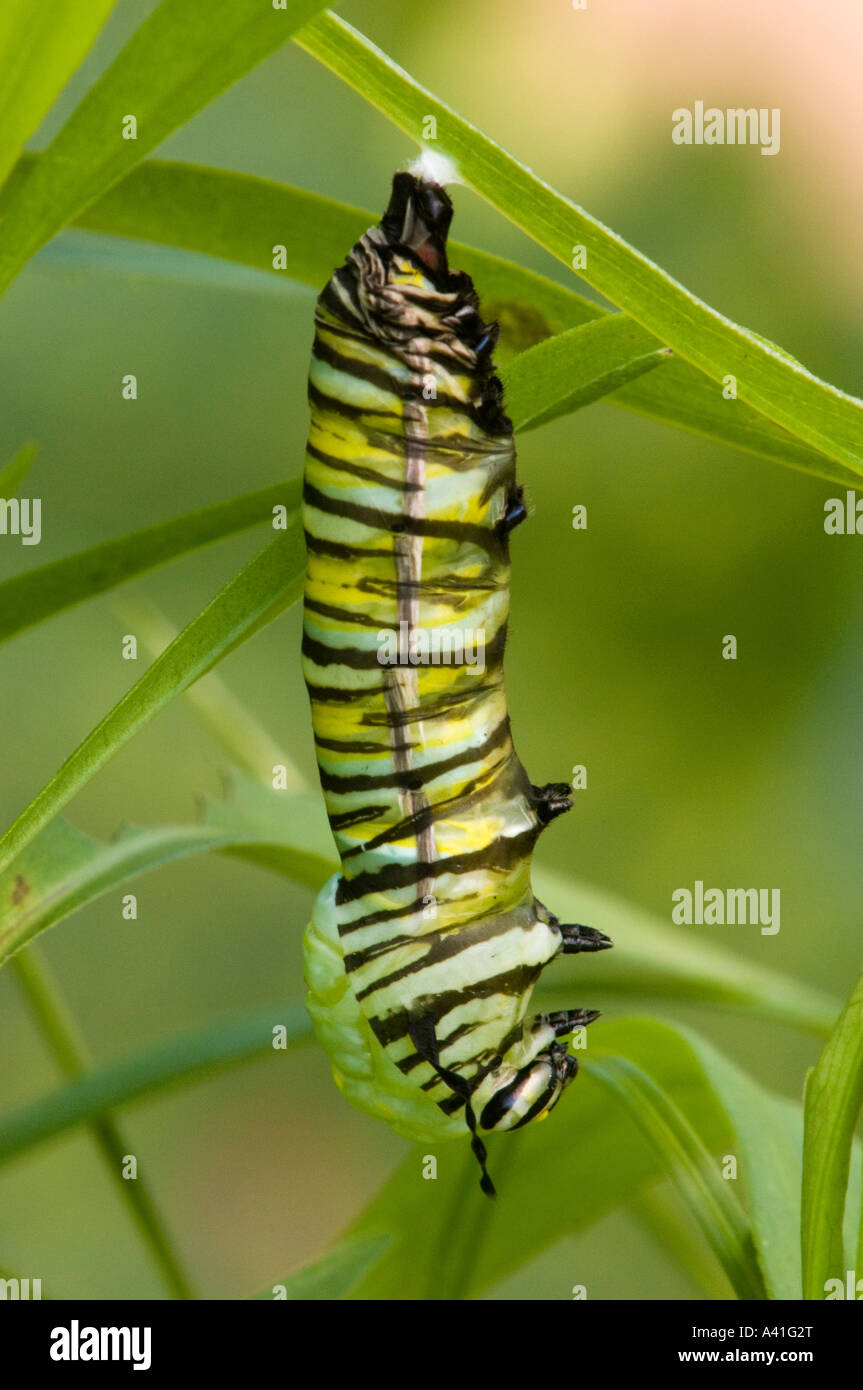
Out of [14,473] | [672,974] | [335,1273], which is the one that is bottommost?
[335,1273]

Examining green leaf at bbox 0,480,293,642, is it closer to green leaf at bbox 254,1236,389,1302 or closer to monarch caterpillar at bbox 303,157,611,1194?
monarch caterpillar at bbox 303,157,611,1194

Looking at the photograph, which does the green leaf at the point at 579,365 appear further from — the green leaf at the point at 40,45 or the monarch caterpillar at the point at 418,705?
the green leaf at the point at 40,45

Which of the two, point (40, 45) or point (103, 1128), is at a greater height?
point (40, 45)

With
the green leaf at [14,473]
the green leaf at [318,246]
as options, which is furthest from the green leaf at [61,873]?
the green leaf at [318,246]

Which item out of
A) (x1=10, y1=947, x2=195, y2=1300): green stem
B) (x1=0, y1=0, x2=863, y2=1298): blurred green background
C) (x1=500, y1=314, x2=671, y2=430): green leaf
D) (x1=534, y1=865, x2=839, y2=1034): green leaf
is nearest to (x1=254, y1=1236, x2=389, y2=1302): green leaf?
(x1=10, y1=947, x2=195, y2=1300): green stem

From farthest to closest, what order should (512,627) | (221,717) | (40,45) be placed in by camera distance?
(512,627), (221,717), (40,45)

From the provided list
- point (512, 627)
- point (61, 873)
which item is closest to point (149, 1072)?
point (61, 873)

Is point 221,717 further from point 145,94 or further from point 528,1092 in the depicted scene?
point 145,94
